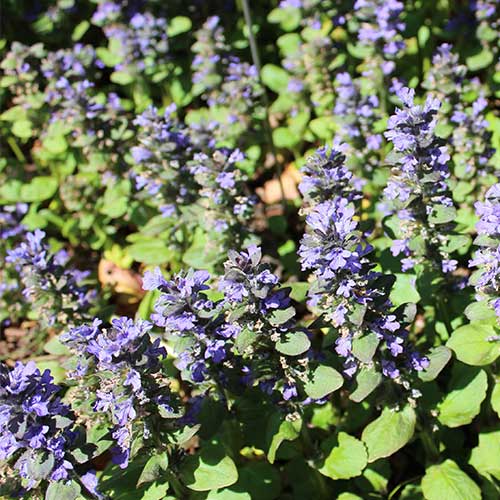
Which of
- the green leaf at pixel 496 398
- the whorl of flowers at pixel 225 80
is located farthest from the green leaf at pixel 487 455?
the whorl of flowers at pixel 225 80

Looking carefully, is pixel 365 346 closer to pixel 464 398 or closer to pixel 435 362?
pixel 435 362

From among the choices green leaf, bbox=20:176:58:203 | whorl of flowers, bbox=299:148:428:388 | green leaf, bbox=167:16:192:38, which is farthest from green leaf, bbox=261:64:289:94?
whorl of flowers, bbox=299:148:428:388

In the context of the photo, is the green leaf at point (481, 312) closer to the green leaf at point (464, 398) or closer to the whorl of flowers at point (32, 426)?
the green leaf at point (464, 398)

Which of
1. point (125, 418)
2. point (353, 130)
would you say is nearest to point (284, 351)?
point (125, 418)

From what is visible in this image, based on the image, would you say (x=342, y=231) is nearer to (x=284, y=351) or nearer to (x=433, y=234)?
(x=284, y=351)

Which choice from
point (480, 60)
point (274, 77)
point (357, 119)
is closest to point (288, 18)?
point (274, 77)
